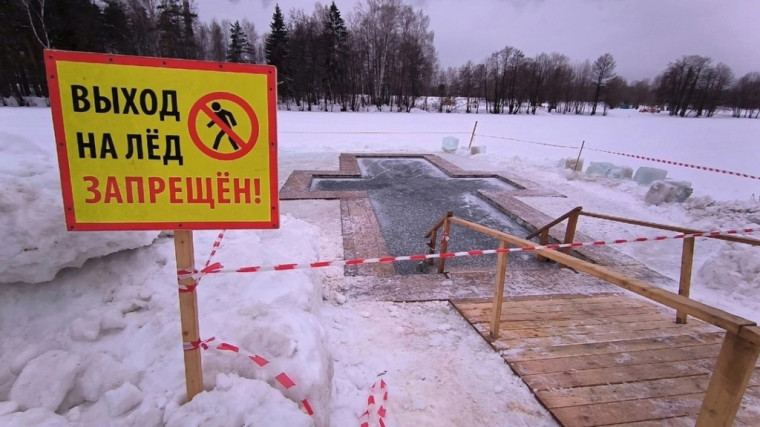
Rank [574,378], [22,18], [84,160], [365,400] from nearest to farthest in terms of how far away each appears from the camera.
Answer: [84,160]
[365,400]
[574,378]
[22,18]

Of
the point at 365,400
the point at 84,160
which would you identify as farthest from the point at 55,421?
the point at 365,400

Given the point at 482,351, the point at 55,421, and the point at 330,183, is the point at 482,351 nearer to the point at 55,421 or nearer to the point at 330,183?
the point at 55,421

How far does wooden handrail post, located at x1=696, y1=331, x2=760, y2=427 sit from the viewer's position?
58.1 inches

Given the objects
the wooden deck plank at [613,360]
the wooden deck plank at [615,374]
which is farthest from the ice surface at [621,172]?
the wooden deck plank at [615,374]

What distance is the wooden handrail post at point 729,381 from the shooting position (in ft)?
4.84

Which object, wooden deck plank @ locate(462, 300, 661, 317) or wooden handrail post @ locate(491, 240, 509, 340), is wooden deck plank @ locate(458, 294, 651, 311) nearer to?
wooden deck plank @ locate(462, 300, 661, 317)

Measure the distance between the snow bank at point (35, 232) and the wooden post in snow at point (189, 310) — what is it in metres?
1.23

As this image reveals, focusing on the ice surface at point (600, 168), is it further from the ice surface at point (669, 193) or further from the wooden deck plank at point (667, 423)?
the wooden deck plank at point (667, 423)

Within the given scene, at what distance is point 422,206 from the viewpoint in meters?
8.16

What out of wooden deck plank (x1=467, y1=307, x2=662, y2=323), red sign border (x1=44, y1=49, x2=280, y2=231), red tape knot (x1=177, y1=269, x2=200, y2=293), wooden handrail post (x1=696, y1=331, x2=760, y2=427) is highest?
red sign border (x1=44, y1=49, x2=280, y2=231)

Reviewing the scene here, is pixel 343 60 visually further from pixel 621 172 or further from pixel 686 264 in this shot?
pixel 686 264

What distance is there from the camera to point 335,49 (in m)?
42.4

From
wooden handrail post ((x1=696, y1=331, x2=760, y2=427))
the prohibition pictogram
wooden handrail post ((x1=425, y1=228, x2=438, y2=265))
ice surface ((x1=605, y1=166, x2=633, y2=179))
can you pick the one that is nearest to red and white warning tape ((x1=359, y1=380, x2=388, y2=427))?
wooden handrail post ((x1=696, y1=331, x2=760, y2=427))

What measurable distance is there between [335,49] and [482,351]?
44.4 metres
